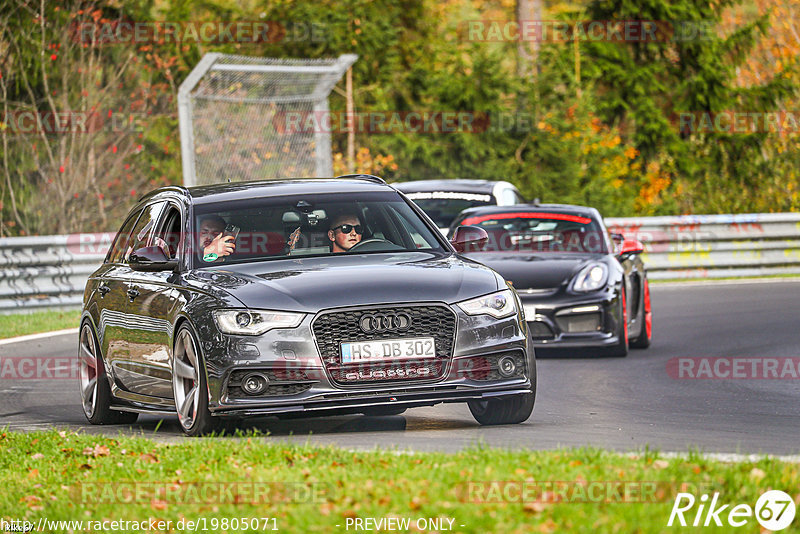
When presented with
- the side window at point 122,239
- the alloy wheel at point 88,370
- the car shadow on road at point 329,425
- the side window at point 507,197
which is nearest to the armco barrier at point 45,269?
the side window at point 507,197

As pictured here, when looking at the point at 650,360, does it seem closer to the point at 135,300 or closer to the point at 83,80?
the point at 135,300

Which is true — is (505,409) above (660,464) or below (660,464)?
below

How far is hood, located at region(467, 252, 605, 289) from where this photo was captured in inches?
581

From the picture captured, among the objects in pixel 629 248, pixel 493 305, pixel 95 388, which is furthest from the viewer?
pixel 629 248

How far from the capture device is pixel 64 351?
52.3 feet

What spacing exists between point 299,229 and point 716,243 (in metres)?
17.1

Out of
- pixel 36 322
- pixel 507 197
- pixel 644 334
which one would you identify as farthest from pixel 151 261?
pixel 507 197

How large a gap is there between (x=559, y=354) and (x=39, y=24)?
14.0 m

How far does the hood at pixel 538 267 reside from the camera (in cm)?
1475

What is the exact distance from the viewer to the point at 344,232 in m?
10.1

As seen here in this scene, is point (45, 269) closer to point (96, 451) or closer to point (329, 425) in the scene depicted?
point (329, 425)

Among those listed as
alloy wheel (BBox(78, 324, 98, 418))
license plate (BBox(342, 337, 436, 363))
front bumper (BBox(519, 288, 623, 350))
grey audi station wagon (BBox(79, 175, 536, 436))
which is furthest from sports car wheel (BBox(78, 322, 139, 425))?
front bumper (BBox(519, 288, 623, 350))

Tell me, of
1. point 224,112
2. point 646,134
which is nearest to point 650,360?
point 224,112

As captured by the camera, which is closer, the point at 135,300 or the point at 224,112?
the point at 135,300
